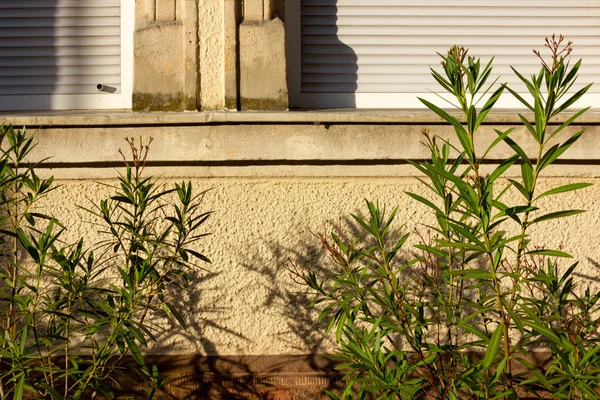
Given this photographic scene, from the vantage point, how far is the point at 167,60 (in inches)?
174

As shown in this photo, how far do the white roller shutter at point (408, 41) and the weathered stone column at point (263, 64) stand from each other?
38 centimetres

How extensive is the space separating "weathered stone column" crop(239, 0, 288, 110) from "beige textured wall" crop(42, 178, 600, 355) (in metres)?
0.54

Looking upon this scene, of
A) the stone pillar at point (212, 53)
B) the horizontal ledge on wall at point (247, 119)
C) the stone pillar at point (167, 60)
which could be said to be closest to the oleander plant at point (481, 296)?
the horizontal ledge on wall at point (247, 119)

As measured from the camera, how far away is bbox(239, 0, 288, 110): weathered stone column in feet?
14.4

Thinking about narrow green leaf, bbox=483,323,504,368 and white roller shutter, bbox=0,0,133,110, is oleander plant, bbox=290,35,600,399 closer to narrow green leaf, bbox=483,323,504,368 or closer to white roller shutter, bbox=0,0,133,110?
narrow green leaf, bbox=483,323,504,368

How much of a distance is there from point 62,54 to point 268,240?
1903mm

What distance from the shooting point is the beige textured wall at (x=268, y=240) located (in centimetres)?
403

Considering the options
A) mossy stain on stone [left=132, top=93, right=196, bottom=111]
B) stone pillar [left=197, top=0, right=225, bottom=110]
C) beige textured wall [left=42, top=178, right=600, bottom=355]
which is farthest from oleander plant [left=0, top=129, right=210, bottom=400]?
stone pillar [left=197, top=0, right=225, bottom=110]

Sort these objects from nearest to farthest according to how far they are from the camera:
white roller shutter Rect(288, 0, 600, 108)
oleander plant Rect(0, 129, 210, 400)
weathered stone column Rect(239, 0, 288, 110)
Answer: oleander plant Rect(0, 129, 210, 400) < weathered stone column Rect(239, 0, 288, 110) < white roller shutter Rect(288, 0, 600, 108)

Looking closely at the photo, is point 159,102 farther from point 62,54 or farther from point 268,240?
point 268,240

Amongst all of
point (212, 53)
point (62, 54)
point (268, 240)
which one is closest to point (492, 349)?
point (268, 240)

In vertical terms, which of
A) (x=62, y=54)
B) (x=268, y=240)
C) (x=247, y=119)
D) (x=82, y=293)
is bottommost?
(x=82, y=293)

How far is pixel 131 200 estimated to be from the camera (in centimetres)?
325

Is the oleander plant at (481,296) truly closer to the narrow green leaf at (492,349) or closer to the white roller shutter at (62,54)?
the narrow green leaf at (492,349)
